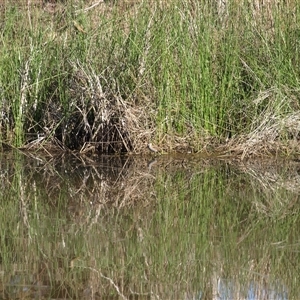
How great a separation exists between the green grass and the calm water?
0.30 metres

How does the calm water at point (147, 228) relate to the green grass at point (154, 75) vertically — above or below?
below

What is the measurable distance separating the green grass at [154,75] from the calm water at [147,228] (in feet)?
1.00

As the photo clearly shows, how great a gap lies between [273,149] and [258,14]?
114 cm

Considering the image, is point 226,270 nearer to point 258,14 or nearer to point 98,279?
point 98,279

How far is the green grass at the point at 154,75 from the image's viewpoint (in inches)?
273

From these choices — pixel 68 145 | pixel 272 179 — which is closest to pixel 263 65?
pixel 272 179

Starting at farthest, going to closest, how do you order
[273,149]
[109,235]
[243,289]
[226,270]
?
[273,149] → [109,235] → [226,270] → [243,289]

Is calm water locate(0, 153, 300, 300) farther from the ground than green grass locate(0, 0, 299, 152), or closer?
closer

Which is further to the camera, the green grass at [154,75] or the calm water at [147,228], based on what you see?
the green grass at [154,75]

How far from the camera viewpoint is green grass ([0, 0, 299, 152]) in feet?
22.8

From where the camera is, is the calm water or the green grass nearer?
the calm water

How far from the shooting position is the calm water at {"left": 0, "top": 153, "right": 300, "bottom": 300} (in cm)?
416

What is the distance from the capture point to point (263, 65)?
7133 millimetres

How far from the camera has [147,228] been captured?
200 inches
